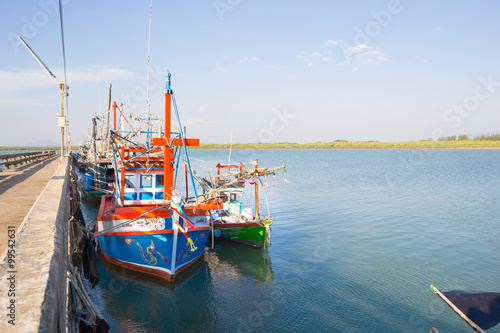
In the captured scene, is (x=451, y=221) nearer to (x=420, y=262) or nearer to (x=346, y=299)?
(x=420, y=262)

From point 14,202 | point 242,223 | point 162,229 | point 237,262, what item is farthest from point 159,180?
point 14,202

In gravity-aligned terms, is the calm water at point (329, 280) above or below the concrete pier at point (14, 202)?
below

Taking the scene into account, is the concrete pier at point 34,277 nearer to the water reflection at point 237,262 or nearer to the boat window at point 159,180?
the boat window at point 159,180

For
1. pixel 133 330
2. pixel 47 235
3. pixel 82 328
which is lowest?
pixel 133 330

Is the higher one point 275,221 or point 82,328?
point 82,328

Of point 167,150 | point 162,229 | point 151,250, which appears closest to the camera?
point 162,229

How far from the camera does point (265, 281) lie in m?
13.6

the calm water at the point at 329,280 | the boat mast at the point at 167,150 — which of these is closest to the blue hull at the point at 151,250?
the calm water at the point at 329,280

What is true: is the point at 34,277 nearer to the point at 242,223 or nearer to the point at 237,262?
the point at 237,262

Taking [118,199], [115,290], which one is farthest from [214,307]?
[118,199]

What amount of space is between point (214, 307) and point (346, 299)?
4815 mm

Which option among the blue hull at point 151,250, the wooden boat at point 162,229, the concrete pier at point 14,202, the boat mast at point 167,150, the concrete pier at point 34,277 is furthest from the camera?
the boat mast at point 167,150

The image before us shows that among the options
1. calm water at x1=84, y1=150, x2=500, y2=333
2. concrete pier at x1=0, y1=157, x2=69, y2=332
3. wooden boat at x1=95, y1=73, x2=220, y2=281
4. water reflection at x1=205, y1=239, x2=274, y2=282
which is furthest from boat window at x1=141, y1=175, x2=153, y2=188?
concrete pier at x1=0, y1=157, x2=69, y2=332

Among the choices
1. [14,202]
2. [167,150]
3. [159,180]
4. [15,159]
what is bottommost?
[14,202]
